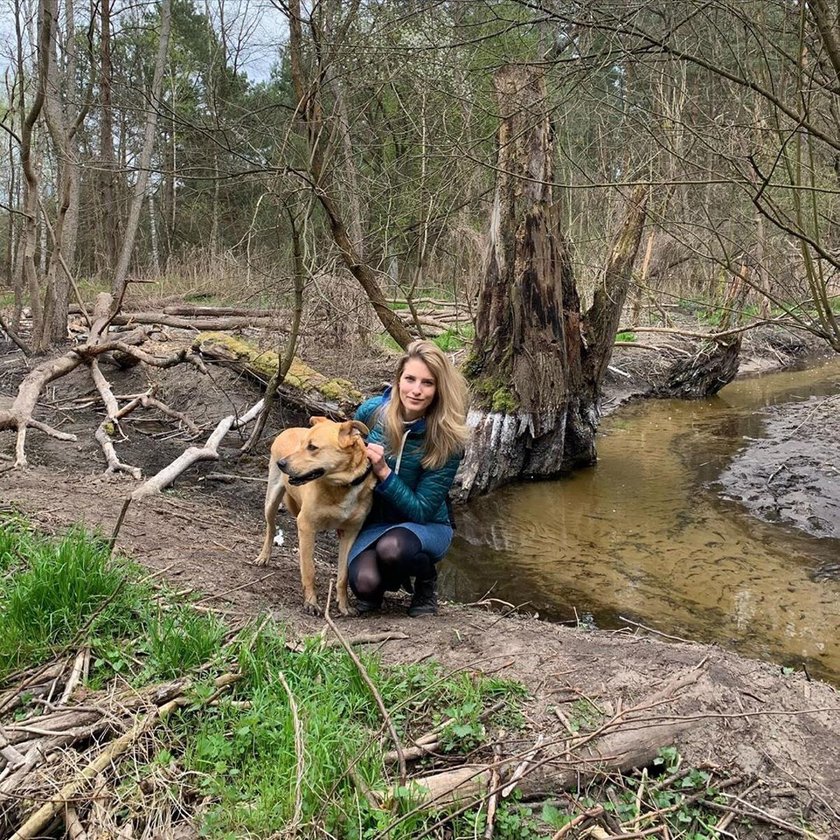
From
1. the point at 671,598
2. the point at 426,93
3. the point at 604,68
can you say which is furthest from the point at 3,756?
the point at 426,93

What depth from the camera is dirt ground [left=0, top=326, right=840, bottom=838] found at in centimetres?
279

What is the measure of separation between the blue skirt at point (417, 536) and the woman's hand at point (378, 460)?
422mm

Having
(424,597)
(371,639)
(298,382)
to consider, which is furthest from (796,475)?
(371,639)

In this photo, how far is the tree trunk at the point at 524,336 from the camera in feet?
27.5

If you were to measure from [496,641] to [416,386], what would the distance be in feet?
5.27

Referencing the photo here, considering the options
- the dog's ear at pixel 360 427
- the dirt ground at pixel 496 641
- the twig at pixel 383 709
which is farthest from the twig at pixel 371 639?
the dog's ear at pixel 360 427

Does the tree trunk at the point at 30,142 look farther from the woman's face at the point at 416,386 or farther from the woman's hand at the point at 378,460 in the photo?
the woman's hand at the point at 378,460

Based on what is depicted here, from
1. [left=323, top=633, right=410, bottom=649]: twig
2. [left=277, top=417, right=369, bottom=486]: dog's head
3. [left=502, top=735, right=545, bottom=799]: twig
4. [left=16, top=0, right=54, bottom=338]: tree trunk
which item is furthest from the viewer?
[left=16, top=0, right=54, bottom=338]: tree trunk

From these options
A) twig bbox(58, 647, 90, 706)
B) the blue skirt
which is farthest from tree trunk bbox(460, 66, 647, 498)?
twig bbox(58, 647, 90, 706)

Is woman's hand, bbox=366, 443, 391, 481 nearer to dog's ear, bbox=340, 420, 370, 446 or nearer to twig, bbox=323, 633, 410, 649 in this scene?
dog's ear, bbox=340, 420, 370, 446

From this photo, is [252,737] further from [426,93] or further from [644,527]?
[426,93]

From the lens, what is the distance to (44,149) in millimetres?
13648

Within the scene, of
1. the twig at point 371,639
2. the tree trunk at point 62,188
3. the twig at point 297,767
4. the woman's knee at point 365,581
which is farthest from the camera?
the tree trunk at point 62,188

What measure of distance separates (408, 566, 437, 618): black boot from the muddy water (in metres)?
1.21
